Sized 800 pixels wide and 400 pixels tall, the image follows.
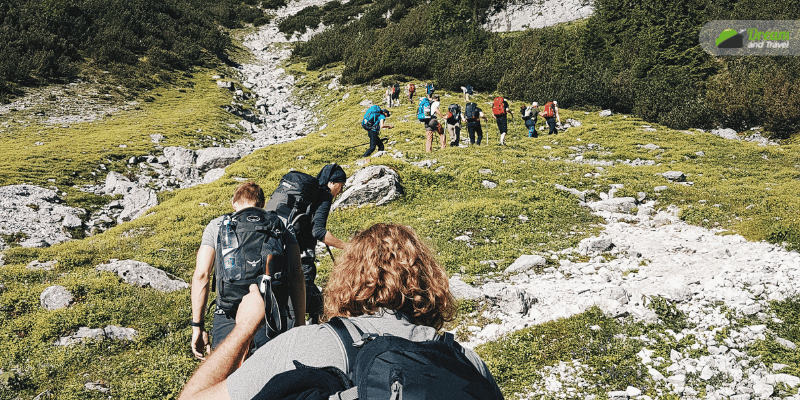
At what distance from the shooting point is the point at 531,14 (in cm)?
7500

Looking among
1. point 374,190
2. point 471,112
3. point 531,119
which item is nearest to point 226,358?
point 374,190

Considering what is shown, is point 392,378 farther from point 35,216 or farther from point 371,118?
point 35,216

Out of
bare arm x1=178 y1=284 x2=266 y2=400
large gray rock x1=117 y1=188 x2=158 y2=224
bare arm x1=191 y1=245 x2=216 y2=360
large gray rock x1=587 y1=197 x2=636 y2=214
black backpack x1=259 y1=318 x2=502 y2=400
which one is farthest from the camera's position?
large gray rock x1=117 y1=188 x2=158 y2=224

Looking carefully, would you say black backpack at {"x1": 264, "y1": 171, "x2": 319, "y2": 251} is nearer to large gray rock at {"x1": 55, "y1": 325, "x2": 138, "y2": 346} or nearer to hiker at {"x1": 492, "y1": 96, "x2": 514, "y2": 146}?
large gray rock at {"x1": 55, "y1": 325, "x2": 138, "y2": 346}

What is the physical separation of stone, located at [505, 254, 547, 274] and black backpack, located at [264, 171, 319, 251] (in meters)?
5.01

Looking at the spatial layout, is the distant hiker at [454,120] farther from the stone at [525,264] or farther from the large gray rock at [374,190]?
the stone at [525,264]

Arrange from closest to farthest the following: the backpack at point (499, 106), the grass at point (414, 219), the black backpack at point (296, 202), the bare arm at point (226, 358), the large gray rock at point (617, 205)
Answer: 1. the bare arm at point (226, 358)
2. the black backpack at point (296, 202)
3. the grass at point (414, 219)
4. the large gray rock at point (617, 205)
5. the backpack at point (499, 106)

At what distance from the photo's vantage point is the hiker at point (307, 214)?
4273mm

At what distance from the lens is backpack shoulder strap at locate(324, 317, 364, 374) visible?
1568mm

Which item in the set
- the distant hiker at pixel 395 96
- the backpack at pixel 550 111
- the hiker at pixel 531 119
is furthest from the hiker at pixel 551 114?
the distant hiker at pixel 395 96

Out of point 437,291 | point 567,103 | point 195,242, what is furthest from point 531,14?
point 437,291

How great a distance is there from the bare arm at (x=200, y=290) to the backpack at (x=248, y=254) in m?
0.56

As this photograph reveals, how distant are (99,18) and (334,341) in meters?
50.5

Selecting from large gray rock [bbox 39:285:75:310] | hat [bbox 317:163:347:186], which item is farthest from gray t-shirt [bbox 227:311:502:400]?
→ large gray rock [bbox 39:285:75:310]
